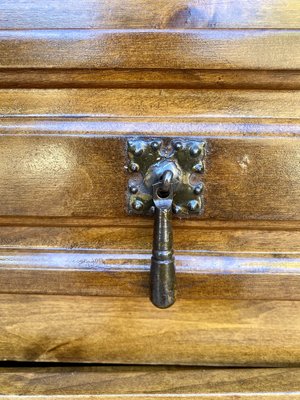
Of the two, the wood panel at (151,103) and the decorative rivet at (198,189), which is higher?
the wood panel at (151,103)

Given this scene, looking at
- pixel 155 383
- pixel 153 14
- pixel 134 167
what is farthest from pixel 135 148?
pixel 155 383

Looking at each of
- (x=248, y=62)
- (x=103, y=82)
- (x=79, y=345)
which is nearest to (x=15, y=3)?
(x=103, y=82)

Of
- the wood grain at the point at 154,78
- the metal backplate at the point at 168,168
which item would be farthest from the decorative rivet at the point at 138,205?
the wood grain at the point at 154,78

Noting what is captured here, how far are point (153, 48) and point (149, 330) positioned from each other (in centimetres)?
28

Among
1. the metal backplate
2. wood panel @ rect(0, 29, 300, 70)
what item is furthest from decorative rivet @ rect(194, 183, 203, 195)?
wood panel @ rect(0, 29, 300, 70)

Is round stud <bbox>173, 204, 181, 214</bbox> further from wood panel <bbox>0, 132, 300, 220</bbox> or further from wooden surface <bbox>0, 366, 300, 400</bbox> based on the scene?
wooden surface <bbox>0, 366, 300, 400</bbox>

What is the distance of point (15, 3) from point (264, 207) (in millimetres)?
303

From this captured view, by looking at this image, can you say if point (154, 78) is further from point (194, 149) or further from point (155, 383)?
point (155, 383)

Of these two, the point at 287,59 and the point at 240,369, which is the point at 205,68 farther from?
the point at 240,369

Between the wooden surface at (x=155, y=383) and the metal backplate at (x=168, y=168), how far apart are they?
6.4 inches

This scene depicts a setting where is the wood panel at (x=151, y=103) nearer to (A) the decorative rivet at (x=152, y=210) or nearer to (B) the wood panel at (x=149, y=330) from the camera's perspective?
(A) the decorative rivet at (x=152, y=210)

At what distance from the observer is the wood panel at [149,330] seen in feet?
1.61

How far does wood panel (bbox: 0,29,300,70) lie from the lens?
44 cm

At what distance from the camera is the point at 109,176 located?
1.54 ft
